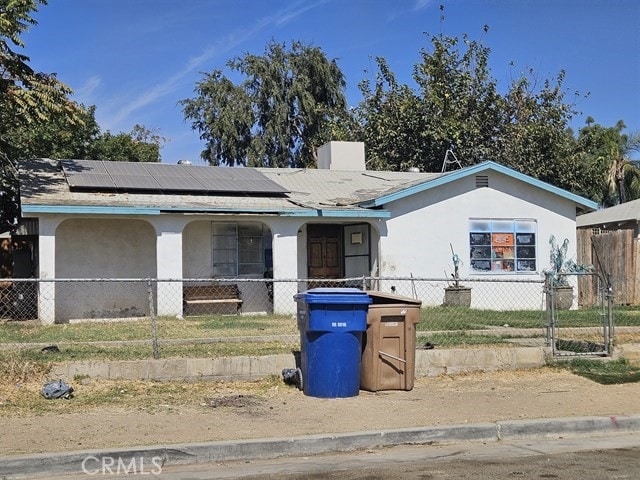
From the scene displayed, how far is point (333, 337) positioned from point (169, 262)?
849 centimetres

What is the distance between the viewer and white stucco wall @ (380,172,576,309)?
1900 centimetres

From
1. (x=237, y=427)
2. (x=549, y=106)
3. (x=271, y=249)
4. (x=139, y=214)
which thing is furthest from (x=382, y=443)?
(x=549, y=106)

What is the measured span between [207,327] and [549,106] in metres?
23.7

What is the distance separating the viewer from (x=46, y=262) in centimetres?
1583

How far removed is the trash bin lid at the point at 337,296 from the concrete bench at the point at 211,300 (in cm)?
849

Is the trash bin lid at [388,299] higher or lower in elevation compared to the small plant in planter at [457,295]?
higher

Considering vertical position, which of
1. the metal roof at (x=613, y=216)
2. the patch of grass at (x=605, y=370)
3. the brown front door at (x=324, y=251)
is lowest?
the patch of grass at (x=605, y=370)

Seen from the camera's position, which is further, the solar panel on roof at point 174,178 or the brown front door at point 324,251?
the brown front door at point 324,251

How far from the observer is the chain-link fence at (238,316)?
11742 millimetres

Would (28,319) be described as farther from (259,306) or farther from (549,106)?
(549,106)

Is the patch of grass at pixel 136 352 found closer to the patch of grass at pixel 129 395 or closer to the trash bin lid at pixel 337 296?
the patch of grass at pixel 129 395

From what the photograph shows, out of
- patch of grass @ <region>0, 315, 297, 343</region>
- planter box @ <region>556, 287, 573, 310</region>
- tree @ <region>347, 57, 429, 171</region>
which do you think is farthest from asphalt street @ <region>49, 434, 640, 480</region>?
tree @ <region>347, 57, 429, 171</region>

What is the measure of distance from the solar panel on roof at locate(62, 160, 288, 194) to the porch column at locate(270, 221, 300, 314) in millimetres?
1406
